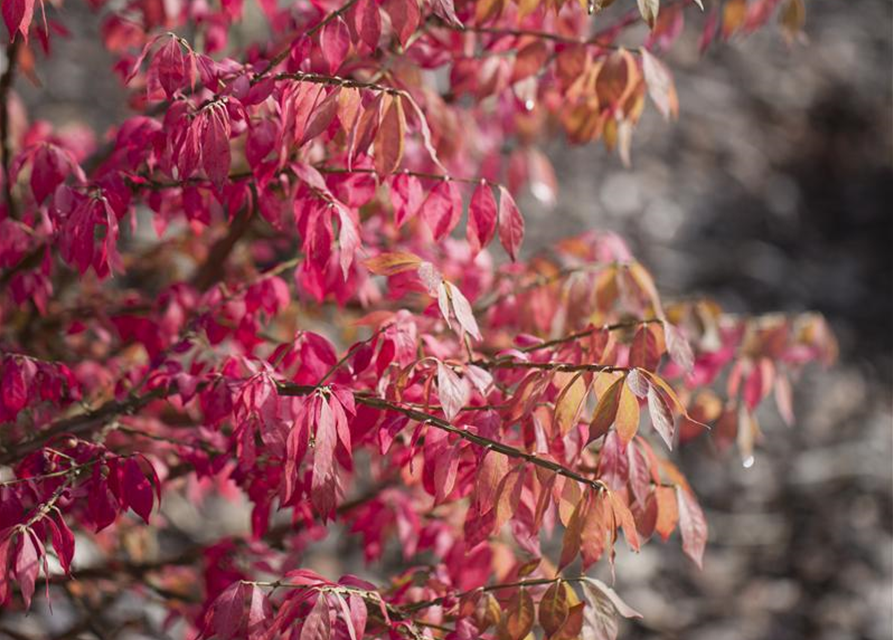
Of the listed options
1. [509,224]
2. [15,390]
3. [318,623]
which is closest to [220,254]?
[15,390]

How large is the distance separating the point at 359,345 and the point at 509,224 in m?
0.23

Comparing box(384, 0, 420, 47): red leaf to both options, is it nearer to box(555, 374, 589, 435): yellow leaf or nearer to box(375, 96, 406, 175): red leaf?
box(375, 96, 406, 175): red leaf

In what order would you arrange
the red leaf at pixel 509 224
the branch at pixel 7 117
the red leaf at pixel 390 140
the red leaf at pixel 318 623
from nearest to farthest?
the red leaf at pixel 318 623, the red leaf at pixel 390 140, the red leaf at pixel 509 224, the branch at pixel 7 117

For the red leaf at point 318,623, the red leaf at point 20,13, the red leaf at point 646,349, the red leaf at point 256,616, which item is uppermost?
the red leaf at point 20,13

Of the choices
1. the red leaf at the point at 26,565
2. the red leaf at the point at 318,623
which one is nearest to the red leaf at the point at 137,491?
the red leaf at the point at 26,565

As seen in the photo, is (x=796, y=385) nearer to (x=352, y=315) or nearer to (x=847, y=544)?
(x=847, y=544)

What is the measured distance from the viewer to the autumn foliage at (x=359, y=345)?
1122mm

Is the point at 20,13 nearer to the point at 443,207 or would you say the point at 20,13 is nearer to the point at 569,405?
the point at 443,207

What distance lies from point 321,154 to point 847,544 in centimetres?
210

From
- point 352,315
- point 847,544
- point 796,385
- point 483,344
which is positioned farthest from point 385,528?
point 796,385

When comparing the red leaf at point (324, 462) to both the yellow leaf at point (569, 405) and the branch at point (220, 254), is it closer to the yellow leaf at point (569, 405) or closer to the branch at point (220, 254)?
the yellow leaf at point (569, 405)

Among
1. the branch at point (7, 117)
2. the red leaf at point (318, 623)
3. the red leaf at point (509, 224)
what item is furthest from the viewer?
the branch at point (7, 117)

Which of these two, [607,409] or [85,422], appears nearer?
[607,409]

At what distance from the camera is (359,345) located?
1236 mm
